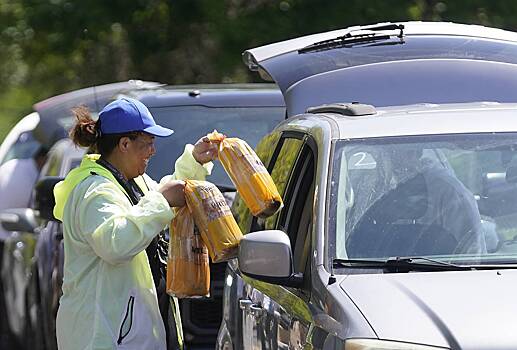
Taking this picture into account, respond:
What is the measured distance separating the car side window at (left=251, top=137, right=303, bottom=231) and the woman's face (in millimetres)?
565

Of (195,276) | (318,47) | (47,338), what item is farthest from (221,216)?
(47,338)

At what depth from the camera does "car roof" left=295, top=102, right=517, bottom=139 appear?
18.4ft

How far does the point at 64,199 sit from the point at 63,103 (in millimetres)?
4798

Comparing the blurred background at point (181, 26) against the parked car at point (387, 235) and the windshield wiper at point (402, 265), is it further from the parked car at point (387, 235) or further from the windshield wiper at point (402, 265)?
the windshield wiper at point (402, 265)

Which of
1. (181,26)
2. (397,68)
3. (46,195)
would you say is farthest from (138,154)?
(181,26)

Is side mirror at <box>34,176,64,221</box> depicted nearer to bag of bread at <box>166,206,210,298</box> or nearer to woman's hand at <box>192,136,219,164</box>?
woman's hand at <box>192,136,219,164</box>

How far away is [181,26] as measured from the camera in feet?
61.5

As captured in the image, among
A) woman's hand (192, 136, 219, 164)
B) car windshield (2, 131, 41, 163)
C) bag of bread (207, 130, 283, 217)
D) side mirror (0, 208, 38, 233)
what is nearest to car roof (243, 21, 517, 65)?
woman's hand (192, 136, 219, 164)

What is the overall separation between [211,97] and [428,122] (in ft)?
12.1

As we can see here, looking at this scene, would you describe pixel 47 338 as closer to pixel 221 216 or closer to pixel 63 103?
pixel 63 103

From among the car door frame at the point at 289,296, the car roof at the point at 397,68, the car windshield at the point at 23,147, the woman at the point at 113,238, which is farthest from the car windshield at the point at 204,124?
the car windshield at the point at 23,147

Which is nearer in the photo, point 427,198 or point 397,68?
point 427,198

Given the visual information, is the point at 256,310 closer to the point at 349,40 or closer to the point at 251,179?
the point at 251,179

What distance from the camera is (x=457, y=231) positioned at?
535cm
